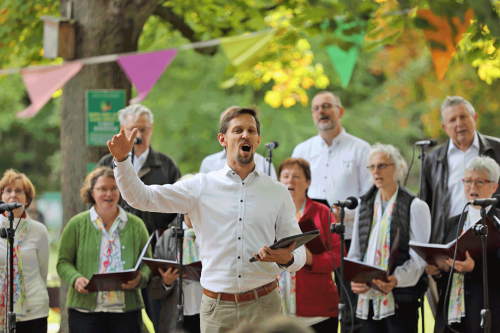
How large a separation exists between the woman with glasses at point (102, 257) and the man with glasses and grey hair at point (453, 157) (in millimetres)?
2530

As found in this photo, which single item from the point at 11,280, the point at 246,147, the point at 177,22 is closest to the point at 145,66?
the point at 177,22

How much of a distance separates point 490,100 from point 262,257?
1128cm

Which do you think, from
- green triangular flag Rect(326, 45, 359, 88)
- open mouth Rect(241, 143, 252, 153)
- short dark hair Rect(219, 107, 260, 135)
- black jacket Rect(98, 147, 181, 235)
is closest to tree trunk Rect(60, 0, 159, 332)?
black jacket Rect(98, 147, 181, 235)

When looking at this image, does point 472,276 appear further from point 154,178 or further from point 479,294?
point 154,178

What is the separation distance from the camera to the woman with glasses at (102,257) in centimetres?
445

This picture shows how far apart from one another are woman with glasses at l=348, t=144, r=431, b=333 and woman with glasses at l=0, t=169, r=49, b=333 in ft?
8.17

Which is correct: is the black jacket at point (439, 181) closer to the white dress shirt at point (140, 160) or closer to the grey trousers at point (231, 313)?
the grey trousers at point (231, 313)

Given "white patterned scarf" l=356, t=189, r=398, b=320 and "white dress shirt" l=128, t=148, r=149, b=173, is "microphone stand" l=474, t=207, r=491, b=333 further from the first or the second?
"white dress shirt" l=128, t=148, r=149, b=173

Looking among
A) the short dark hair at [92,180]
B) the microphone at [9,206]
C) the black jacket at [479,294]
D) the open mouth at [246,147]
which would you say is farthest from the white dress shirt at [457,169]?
the microphone at [9,206]

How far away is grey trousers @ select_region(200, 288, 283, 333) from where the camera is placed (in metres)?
3.16

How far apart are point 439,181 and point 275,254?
267 centimetres

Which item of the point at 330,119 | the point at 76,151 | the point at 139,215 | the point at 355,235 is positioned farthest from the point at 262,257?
the point at 76,151

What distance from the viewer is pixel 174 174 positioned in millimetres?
5395

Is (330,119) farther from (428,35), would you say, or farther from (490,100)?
(490,100)
